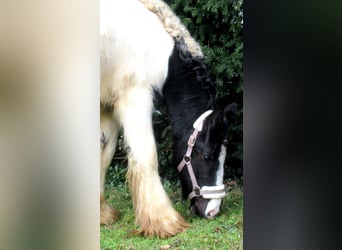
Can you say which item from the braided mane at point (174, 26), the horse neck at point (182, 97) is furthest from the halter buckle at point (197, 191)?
the braided mane at point (174, 26)

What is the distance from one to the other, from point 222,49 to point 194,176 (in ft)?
2.12

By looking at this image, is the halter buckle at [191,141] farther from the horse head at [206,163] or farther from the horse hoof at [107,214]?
the horse hoof at [107,214]

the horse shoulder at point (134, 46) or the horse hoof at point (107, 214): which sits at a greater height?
the horse shoulder at point (134, 46)

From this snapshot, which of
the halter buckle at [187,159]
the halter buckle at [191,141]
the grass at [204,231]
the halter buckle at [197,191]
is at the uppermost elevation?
the halter buckle at [191,141]

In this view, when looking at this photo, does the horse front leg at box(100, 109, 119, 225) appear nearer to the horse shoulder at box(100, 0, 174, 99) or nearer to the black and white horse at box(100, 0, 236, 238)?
the black and white horse at box(100, 0, 236, 238)

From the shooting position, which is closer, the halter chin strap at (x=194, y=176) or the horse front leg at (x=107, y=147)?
the halter chin strap at (x=194, y=176)

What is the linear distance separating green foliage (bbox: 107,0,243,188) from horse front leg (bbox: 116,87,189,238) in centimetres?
8

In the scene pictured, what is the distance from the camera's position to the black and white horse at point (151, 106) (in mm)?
2502

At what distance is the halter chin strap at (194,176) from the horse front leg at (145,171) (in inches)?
5.4

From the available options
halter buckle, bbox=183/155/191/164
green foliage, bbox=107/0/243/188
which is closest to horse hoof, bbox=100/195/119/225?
green foliage, bbox=107/0/243/188
